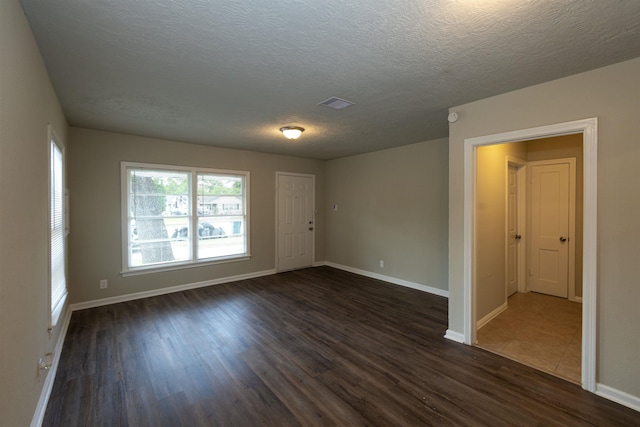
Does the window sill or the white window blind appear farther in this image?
the window sill

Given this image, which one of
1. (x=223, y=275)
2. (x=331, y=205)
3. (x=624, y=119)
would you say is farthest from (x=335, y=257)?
(x=624, y=119)

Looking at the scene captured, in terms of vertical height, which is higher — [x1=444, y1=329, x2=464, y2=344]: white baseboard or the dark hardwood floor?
[x1=444, y1=329, x2=464, y2=344]: white baseboard

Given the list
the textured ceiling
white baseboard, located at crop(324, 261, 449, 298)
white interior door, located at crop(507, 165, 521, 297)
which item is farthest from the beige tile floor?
the textured ceiling

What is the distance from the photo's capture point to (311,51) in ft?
6.40

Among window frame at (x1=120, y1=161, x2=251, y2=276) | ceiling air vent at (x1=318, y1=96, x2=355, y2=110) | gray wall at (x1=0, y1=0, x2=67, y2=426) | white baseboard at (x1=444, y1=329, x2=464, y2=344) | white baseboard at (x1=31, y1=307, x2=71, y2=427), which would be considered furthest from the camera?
window frame at (x1=120, y1=161, x2=251, y2=276)

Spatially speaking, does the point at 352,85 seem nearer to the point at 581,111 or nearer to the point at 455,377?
the point at 581,111

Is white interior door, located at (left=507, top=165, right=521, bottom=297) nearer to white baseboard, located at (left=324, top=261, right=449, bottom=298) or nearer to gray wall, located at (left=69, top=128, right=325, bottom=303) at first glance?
white baseboard, located at (left=324, top=261, right=449, bottom=298)

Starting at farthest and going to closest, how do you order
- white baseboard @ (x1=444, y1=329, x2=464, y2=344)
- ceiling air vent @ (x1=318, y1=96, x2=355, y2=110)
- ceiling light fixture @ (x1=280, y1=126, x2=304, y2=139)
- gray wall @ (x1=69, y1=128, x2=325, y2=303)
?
gray wall @ (x1=69, y1=128, x2=325, y2=303)
ceiling light fixture @ (x1=280, y1=126, x2=304, y2=139)
white baseboard @ (x1=444, y1=329, x2=464, y2=344)
ceiling air vent @ (x1=318, y1=96, x2=355, y2=110)

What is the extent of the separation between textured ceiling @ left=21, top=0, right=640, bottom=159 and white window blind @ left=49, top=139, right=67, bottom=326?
0.68m

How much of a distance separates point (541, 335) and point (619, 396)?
107 cm

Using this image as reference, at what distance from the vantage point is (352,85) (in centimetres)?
251

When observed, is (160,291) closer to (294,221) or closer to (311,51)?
(294,221)

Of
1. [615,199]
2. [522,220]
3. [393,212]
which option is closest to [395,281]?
[393,212]

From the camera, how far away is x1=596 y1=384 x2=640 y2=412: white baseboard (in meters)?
2.04
